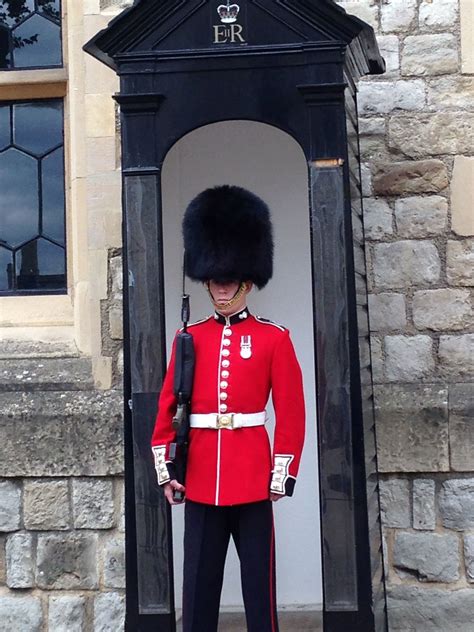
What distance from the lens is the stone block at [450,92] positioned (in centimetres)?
416

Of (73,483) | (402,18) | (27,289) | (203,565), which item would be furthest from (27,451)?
(402,18)

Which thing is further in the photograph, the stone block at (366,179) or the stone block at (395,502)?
the stone block at (366,179)

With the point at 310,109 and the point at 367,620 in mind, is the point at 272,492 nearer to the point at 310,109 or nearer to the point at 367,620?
the point at 367,620

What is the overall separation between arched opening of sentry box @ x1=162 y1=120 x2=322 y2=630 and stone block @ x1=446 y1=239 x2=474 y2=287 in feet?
1.63

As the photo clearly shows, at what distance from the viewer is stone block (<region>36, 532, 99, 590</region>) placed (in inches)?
166

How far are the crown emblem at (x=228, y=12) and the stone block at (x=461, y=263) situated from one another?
4.04 ft

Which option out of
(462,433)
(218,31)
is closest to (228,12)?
(218,31)

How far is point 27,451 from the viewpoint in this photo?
13.8 ft

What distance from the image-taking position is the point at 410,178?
4.18 meters

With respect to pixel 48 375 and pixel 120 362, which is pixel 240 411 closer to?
pixel 120 362

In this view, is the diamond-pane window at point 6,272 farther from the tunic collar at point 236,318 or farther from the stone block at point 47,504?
the tunic collar at point 236,318

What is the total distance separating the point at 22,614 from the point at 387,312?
168 centimetres

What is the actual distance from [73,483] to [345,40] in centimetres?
185

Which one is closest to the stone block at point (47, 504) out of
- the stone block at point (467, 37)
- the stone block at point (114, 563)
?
the stone block at point (114, 563)
